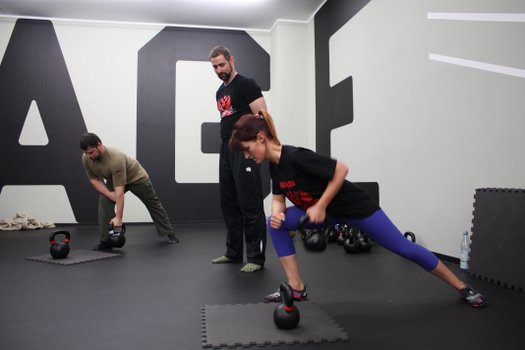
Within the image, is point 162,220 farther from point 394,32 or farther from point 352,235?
point 394,32

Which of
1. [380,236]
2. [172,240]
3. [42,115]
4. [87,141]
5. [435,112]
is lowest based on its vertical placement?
[172,240]

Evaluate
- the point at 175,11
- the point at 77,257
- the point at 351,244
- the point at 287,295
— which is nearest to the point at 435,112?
the point at 351,244

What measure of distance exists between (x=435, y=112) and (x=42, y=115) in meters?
4.73

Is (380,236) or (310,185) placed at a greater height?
(310,185)

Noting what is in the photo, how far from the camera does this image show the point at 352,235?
3338mm

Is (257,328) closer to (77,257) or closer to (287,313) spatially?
(287,313)

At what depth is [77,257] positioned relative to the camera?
10.2 ft

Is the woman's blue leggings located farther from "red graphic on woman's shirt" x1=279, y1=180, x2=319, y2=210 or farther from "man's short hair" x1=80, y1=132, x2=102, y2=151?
"man's short hair" x1=80, y1=132, x2=102, y2=151

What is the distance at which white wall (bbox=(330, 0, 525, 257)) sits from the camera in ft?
8.10

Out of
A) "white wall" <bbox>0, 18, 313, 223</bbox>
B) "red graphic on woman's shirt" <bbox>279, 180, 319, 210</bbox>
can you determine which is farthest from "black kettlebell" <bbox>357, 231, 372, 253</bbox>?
"white wall" <bbox>0, 18, 313, 223</bbox>

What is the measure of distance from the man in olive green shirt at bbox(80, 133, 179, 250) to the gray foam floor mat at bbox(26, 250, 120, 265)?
0.73 feet

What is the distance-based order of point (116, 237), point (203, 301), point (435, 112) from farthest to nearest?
point (116, 237) → point (435, 112) → point (203, 301)

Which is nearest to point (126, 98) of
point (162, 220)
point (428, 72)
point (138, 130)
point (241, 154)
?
point (138, 130)

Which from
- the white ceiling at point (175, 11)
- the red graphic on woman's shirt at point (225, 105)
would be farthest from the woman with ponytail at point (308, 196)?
the white ceiling at point (175, 11)
